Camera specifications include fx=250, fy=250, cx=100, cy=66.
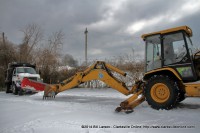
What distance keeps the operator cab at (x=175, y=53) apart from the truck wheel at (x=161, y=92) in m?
0.48

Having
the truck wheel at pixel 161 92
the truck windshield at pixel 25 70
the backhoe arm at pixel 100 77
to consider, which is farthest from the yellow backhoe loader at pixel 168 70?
the truck windshield at pixel 25 70

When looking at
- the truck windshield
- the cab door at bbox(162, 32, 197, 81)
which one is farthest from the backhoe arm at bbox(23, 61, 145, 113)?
the truck windshield

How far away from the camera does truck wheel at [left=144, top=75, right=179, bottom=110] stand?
8.01m

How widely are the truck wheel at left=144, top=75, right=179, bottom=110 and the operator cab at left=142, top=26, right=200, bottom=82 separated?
0.48 m

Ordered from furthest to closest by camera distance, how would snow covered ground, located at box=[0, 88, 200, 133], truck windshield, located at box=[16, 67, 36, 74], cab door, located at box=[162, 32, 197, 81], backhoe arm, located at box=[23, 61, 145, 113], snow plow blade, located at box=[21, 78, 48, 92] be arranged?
truck windshield, located at box=[16, 67, 36, 74] < snow plow blade, located at box=[21, 78, 48, 92] < backhoe arm, located at box=[23, 61, 145, 113] < cab door, located at box=[162, 32, 197, 81] < snow covered ground, located at box=[0, 88, 200, 133]

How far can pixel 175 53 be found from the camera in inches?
332

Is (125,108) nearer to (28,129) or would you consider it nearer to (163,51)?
(163,51)

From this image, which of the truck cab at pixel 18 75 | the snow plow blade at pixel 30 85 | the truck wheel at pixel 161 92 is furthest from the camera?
the truck cab at pixel 18 75

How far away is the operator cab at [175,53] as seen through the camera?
321 inches

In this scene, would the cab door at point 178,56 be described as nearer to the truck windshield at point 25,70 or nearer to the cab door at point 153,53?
the cab door at point 153,53

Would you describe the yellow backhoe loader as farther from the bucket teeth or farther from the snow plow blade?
the snow plow blade

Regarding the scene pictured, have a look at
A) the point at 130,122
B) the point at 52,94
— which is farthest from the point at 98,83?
the point at 130,122

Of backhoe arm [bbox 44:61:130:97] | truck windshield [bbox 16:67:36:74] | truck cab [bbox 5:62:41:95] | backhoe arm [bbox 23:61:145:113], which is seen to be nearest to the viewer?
backhoe arm [bbox 23:61:145:113]

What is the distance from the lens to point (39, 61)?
1065 inches
